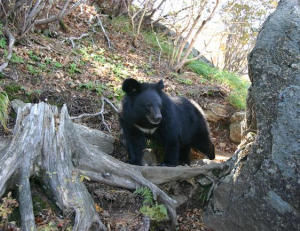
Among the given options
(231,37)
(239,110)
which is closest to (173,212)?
(239,110)

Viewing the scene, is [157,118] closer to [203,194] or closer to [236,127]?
[203,194]

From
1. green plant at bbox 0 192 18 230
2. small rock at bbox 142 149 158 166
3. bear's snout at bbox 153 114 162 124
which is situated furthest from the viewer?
small rock at bbox 142 149 158 166

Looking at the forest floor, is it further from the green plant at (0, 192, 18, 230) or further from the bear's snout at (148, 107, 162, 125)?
the bear's snout at (148, 107, 162, 125)

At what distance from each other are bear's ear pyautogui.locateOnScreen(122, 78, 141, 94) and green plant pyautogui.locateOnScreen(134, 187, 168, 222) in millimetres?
1745

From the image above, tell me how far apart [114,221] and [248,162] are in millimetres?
1489

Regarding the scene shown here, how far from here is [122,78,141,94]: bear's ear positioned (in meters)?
5.17

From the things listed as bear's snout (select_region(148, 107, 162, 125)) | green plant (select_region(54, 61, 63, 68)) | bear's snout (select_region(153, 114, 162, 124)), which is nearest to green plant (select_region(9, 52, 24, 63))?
green plant (select_region(54, 61, 63, 68))

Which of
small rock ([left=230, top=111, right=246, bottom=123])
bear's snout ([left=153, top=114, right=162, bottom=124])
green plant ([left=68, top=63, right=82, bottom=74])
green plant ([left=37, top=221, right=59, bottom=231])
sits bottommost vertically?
green plant ([left=37, top=221, right=59, bottom=231])

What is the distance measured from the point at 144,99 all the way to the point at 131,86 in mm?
276

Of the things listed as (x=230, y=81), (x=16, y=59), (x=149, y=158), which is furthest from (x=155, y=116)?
(x=230, y=81)

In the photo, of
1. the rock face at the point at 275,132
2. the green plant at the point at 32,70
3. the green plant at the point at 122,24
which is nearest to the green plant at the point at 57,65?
the green plant at the point at 32,70

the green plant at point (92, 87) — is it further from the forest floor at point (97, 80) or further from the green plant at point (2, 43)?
the green plant at point (2, 43)

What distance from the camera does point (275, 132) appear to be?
3.38 m

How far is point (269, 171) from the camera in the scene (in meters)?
3.44
